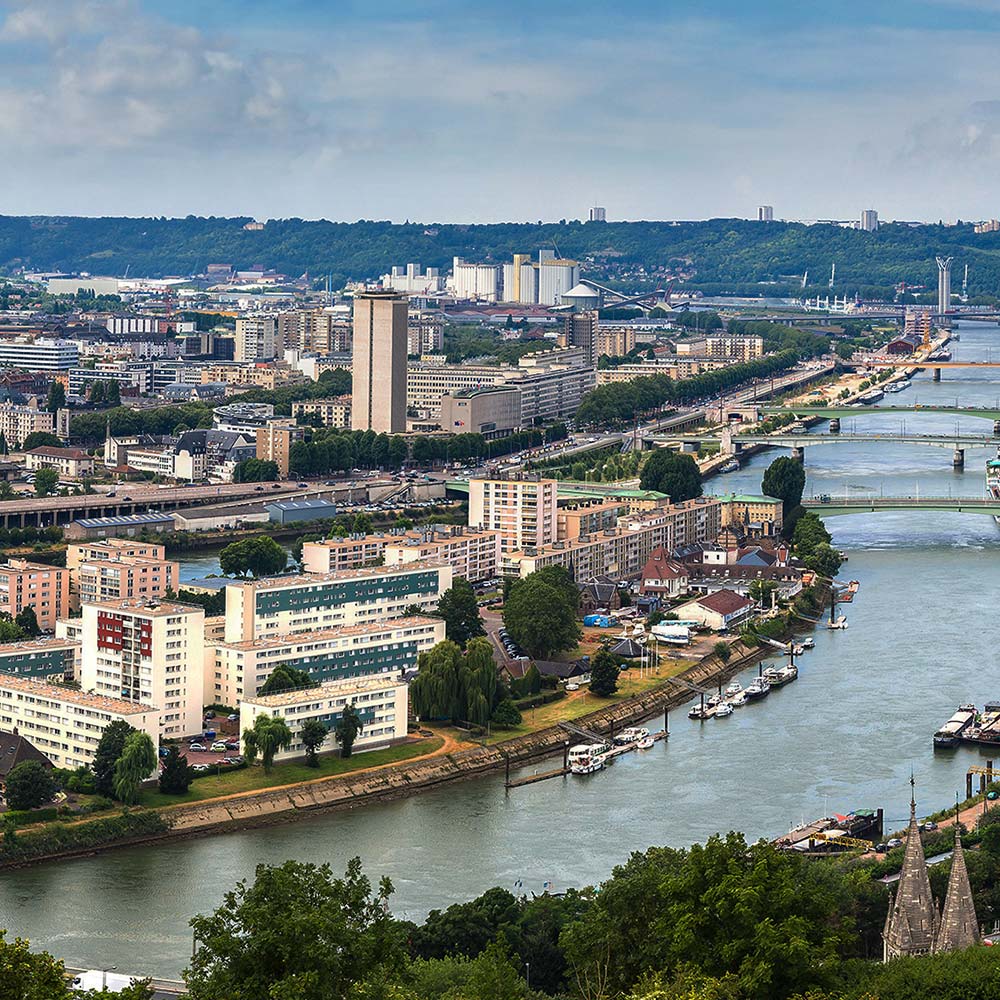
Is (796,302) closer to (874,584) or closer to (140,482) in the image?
(140,482)

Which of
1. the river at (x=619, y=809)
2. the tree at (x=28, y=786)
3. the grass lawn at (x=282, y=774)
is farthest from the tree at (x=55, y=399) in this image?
the tree at (x=28, y=786)

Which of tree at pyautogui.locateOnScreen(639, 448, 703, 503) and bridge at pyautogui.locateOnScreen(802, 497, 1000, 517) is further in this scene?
tree at pyautogui.locateOnScreen(639, 448, 703, 503)

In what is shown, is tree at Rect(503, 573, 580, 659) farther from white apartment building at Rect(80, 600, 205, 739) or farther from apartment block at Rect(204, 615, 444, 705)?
white apartment building at Rect(80, 600, 205, 739)

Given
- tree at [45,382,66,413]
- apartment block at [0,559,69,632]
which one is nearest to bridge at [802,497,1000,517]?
apartment block at [0,559,69,632]

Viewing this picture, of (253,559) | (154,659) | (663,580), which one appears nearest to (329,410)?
(253,559)

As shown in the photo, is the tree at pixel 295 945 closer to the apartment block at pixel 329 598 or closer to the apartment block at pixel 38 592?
the apartment block at pixel 329 598

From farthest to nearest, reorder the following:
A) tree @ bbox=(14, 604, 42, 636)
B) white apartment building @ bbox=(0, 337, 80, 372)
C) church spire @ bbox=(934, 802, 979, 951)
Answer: white apartment building @ bbox=(0, 337, 80, 372)
tree @ bbox=(14, 604, 42, 636)
church spire @ bbox=(934, 802, 979, 951)

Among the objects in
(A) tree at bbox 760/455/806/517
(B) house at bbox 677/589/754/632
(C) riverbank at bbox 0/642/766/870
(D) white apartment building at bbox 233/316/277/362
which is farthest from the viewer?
(D) white apartment building at bbox 233/316/277/362
